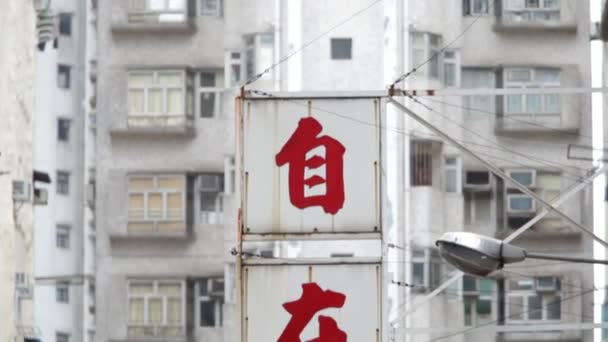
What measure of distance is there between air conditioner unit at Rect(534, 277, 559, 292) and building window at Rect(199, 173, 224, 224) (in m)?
4.02

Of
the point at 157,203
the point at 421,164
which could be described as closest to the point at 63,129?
the point at 157,203

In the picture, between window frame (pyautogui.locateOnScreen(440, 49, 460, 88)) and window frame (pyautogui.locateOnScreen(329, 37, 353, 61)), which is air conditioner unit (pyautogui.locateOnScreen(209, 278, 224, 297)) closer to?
window frame (pyautogui.locateOnScreen(329, 37, 353, 61))

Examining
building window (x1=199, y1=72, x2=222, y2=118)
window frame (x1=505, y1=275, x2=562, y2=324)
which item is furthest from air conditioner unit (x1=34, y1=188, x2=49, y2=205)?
window frame (x1=505, y1=275, x2=562, y2=324)

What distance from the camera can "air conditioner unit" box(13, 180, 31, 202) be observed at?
26.9m

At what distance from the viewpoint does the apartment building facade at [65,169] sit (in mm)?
26609

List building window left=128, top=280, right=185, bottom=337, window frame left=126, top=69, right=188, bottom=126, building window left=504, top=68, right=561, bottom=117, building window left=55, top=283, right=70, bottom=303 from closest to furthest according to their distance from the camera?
building window left=504, top=68, right=561, bottom=117 → building window left=128, top=280, right=185, bottom=337 → window frame left=126, top=69, right=188, bottom=126 → building window left=55, top=283, right=70, bottom=303

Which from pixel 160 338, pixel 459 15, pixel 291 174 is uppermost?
pixel 459 15

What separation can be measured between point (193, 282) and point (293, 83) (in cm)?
273

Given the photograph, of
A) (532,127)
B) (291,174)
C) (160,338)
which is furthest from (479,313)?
(291,174)

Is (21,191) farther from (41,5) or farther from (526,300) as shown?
(526,300)

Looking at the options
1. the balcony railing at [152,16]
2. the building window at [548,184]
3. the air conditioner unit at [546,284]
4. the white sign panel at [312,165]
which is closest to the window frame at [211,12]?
the balcony railing at [152,16]

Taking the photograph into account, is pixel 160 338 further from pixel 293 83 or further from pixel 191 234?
pixel 293 83

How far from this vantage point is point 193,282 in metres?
26.0

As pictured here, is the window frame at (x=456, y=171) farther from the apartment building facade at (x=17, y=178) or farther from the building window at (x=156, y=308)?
the apartment building facade at (x=17, y=178)
